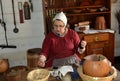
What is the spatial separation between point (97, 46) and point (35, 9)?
3.98 ft

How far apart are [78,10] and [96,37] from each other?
55 centimetres

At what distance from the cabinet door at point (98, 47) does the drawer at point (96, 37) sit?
0.07m

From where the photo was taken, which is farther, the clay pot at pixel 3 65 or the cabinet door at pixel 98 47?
the cabinet door at pixel 98 47

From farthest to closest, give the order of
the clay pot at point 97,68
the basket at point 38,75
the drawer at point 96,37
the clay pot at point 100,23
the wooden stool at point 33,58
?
1. the clay pot at point 100,23
2. the drawer at point 96,37
3. the wooden stool at point 33,58
4. the basket at point 38,75
5. the clay pot at point 97,68

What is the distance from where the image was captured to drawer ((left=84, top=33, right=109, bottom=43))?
313 centimetres

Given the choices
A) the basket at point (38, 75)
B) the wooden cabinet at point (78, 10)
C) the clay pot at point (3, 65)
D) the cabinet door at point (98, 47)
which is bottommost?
the clay pot at point (3, 65)

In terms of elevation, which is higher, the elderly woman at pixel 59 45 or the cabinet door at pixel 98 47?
the elderly woman at pixel 59 45

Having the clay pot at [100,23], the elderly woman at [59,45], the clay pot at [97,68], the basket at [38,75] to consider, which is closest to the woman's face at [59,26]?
the elderly woman at [59,45]

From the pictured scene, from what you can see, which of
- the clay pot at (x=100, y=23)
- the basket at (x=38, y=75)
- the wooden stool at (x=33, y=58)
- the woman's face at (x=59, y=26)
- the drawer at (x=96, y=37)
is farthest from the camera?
the clay pot at (x=100, y=23)

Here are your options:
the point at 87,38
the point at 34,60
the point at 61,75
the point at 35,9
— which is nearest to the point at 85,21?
the point at 87,38

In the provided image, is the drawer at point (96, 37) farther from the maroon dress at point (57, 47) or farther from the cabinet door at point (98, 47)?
the maroon dress at point (57, 47)

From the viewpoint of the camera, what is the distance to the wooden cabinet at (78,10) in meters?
3.20

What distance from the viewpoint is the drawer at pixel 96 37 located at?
123 inches

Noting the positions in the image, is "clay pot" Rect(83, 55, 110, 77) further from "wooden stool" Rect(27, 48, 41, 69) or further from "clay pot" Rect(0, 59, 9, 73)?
"clay pot" Rect(0, 59, 9, 73)
